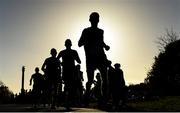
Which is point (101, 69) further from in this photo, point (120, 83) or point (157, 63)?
point (157, 63)

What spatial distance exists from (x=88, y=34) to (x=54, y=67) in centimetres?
613

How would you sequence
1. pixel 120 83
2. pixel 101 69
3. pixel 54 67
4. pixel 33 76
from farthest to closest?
pixel 33 76
pixel 120 83
pixel 54 67
pixel 101 69

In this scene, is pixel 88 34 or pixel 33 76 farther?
pixel 33 76

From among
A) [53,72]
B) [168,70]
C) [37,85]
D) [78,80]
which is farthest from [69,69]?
[168,70]

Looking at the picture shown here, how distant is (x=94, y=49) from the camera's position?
1180 cm

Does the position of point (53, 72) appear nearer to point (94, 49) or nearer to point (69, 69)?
point (69, 69)

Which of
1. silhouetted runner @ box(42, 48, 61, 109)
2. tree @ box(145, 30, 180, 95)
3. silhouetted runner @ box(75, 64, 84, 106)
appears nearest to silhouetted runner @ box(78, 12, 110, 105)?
silhouetted runner @ box(75, 64, 84, 106)

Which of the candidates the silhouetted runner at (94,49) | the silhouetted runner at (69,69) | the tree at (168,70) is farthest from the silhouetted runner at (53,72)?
the tree at (168,70)

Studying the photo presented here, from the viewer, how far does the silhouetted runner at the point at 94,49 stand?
1174 centimetres

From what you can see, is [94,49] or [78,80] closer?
[94,49]

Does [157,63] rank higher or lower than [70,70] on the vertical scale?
higher

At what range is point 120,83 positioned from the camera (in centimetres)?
1917

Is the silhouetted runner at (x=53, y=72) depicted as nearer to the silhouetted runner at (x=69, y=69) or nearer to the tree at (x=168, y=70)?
the silhouetted runner at (x=69, y=69)

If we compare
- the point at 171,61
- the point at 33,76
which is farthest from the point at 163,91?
the point at 33,76
